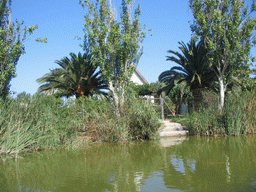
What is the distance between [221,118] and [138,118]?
4.07 meters

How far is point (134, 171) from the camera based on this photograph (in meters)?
5.09

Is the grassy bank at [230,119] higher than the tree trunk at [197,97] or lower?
lower

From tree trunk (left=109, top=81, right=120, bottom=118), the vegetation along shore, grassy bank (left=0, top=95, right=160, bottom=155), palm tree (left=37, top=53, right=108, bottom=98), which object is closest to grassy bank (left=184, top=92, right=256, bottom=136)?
the vegetation along shore

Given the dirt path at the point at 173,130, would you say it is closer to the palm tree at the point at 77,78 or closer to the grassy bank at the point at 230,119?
the grassy bank at the point at 230,119

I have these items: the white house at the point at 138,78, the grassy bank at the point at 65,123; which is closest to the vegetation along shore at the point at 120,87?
the grassy bank at the point at 65,123

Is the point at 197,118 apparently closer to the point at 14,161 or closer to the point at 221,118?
the point at 221,118

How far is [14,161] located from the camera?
639 centimetres

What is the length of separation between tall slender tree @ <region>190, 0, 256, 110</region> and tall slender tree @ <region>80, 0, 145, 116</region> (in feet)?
13.5

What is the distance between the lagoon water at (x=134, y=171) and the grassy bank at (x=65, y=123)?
2.31 ft

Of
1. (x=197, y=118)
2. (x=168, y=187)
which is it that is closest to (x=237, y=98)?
(x=197, y=118)

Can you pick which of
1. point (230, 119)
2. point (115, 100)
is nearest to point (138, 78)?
point (115, 100)

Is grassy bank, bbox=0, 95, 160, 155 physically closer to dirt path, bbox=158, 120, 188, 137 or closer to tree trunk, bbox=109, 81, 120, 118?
tree trunk, bbox=109, 81, 120, 118

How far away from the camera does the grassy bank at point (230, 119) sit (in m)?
10.7

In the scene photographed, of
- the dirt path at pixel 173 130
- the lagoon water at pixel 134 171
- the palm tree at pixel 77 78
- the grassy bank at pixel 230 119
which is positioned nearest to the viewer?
the lagoon water at pixel 134 171
